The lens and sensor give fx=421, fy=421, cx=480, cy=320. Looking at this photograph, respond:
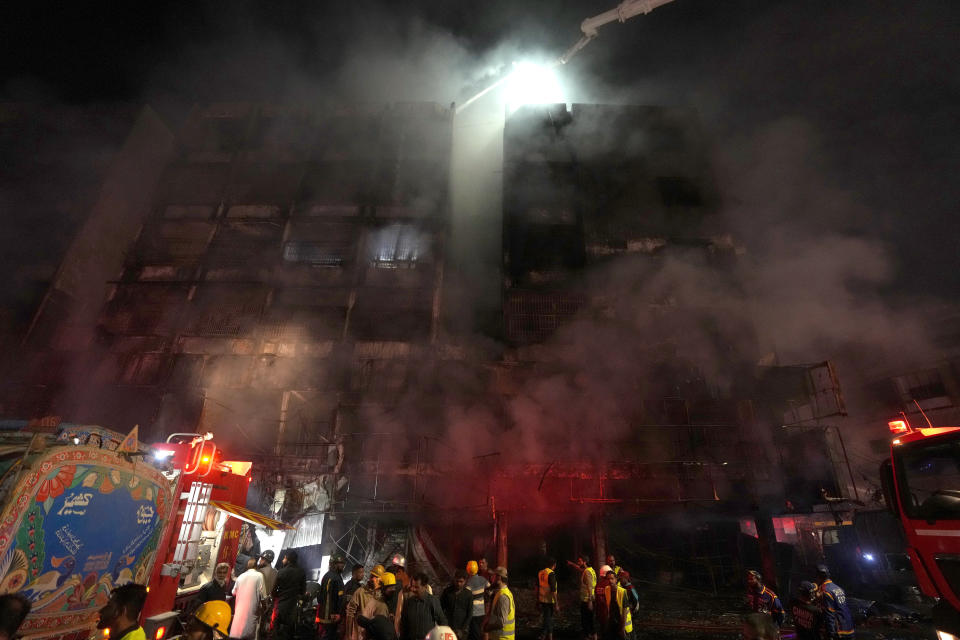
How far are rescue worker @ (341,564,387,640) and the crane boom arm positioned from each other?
23.7 metres

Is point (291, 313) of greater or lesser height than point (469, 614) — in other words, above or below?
above

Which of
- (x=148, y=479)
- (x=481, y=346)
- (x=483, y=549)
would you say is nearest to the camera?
(x=148, y=479)

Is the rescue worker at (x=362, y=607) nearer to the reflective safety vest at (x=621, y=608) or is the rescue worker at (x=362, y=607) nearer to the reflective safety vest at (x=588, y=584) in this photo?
the reflective safety vest at (x=621, y=608)

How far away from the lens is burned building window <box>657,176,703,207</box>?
57.5ft

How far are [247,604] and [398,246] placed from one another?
13592 millimetres

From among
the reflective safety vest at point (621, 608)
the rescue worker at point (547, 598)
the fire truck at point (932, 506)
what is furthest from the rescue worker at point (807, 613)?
the rescue worker at point (547, 598)

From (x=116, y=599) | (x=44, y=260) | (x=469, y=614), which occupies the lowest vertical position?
(x=469, y=614)

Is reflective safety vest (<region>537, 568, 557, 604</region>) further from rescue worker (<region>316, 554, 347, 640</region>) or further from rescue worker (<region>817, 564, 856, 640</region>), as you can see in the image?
rescue worker (<region>817, 564, 856, 640</region>)

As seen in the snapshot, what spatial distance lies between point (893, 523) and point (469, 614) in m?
17.2

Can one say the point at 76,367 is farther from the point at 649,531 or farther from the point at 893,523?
the point at 893,523

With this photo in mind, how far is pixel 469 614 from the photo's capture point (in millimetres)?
5566

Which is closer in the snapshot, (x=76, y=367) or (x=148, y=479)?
(x=148, y=479)

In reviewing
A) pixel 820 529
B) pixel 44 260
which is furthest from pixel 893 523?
pixel 44 260

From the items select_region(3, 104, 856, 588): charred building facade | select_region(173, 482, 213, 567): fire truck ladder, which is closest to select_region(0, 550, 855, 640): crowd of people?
select_region(173, 482, 213, 567): fire truck ladder
